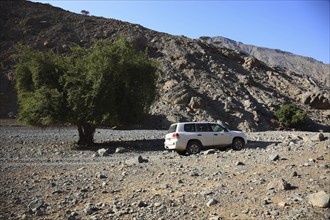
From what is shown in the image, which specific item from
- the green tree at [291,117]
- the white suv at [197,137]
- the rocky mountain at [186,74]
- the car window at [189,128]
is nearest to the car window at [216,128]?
the white suv at [197,137]

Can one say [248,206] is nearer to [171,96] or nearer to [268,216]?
[268,216]

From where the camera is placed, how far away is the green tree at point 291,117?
44.8 m

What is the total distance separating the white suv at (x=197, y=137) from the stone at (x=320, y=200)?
443 inches

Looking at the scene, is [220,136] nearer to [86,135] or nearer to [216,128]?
[216,128]

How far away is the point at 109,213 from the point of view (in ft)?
26.9

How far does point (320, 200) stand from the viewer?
7859 millimetres

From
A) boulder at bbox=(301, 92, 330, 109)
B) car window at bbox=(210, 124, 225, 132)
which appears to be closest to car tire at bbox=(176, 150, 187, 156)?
car window at bbox=(210, 124, 225, 132)

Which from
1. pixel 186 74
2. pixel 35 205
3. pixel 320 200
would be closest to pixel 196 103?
pixel 186 74

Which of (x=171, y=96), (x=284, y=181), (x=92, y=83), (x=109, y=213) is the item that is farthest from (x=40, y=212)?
(x=171, y=96)

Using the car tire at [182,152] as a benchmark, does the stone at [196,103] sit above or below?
above

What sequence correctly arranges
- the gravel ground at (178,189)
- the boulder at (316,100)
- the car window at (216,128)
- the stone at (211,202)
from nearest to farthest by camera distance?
the gravel ground at (178,189) < the stone at (211,202) < the car window at (216,128) < the boulder at (316,100)

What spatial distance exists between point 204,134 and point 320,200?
39.2 ft

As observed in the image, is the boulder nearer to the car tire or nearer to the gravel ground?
the car tire

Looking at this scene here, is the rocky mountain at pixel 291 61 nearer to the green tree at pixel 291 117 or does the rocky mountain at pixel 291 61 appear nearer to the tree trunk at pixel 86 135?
the green tree at pixel 291 117
